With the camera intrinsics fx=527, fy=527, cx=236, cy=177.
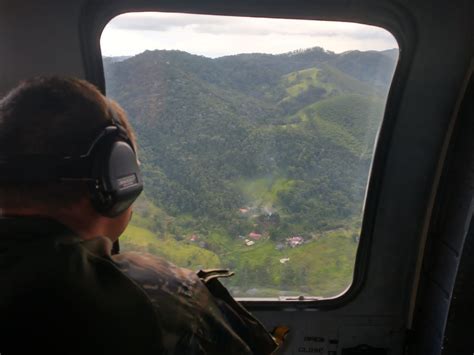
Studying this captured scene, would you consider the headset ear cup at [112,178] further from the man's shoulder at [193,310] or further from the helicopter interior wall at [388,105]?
the helicopter interior wall at [388,105]

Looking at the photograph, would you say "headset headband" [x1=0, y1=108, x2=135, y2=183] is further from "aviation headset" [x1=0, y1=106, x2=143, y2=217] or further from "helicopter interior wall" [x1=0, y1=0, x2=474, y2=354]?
"helicopter interior wall" [x1=0, y1=0, x2=474, y2=354]

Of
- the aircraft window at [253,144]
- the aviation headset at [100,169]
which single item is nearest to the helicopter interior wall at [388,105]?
the aircraft window at [253,144]

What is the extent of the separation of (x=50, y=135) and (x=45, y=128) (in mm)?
19

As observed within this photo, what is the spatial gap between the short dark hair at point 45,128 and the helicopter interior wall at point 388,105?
40.8 inches

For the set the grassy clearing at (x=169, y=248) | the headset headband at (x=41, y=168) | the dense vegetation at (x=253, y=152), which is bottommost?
the grassy clearing at (x=169, y=248)

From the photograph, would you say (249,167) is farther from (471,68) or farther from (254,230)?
(471,68)

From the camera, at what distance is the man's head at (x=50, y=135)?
3.89 feet

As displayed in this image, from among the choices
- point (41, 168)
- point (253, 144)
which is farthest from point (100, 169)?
point (253, 144)

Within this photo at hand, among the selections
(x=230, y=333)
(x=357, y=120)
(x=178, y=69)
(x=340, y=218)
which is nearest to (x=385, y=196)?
(x=340, y=218)

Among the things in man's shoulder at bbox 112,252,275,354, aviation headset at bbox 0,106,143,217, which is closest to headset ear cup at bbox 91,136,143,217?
aviation headset at bbox 0,106,143,217

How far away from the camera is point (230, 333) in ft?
4.44

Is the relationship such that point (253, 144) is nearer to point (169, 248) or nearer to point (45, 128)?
point (169, 248)

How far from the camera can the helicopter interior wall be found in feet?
7.14

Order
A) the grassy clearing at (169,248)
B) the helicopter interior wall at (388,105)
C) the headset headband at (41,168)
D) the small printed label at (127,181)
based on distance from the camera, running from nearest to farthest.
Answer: the headset headband at (41,168) → the small printed label at (127,181) → the helicopter interior wall at (388,105) → the grassy clearing at (169,248)
